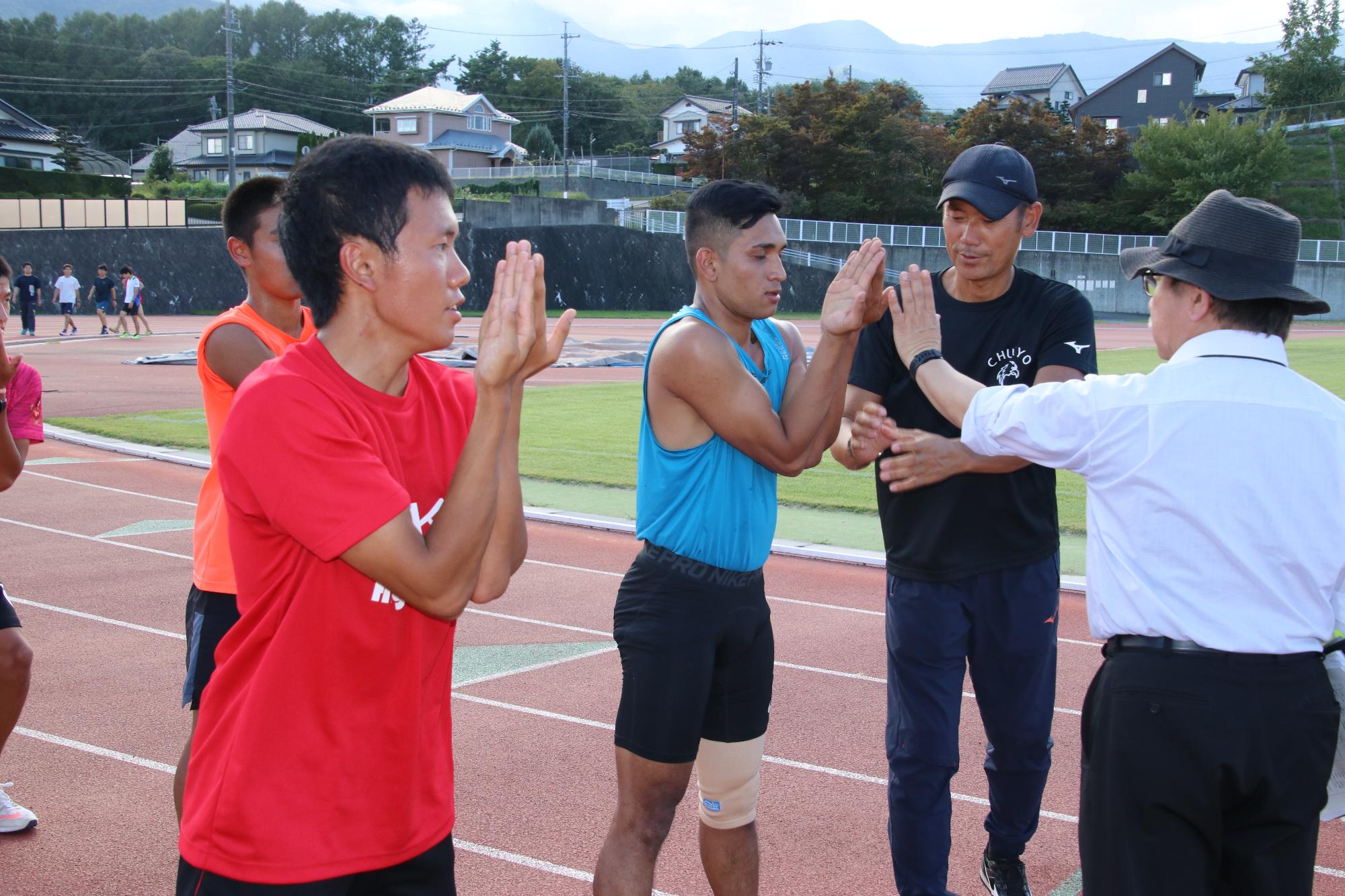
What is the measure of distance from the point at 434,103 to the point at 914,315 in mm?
81805

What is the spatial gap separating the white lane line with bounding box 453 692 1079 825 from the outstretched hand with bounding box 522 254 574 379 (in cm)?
250

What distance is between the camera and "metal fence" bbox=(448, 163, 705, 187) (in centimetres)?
6225

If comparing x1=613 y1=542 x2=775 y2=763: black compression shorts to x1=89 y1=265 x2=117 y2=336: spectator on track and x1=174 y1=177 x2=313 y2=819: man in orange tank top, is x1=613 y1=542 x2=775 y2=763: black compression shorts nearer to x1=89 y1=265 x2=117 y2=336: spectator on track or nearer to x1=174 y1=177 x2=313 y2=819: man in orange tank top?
x1=174 y1=177 x2=313 y2=819: man in orange tank top

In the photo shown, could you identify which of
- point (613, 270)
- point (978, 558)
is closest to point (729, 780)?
point (978, 558)

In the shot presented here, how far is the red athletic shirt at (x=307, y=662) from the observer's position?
1877mm

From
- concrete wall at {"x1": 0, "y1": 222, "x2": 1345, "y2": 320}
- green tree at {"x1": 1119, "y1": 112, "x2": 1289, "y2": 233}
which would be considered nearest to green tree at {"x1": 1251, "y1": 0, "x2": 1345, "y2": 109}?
green tree at {"x1": 1119, "y1": 112, "x2": 1289, "y2": 233}

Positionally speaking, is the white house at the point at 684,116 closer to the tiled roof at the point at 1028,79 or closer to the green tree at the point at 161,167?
the tiled roof at the point at 1028,79

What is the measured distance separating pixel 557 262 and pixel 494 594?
4148 centimetres

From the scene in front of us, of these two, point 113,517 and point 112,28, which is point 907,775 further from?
point 112,28

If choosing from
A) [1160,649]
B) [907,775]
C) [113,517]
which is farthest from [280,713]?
[113,517]

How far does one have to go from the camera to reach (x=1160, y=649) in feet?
7.95

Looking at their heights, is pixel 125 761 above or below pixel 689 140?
below

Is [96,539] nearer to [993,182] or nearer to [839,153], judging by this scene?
[993,182]

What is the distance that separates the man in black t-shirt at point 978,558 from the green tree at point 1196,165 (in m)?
47.2
